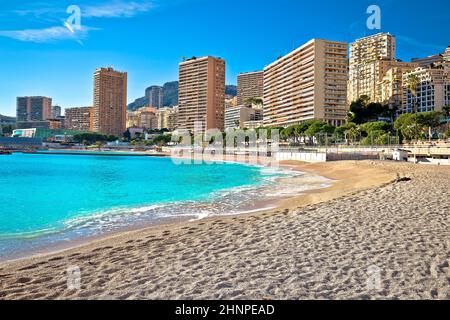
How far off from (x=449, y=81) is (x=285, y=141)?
61.4m

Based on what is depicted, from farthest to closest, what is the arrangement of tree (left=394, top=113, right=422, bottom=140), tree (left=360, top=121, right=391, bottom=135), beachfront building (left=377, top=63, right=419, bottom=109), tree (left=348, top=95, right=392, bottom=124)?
beachfront building (left=377, top=63, right=419, bottom=109)
tree (left=348, top=95, right=392, bottom=124)
tree (left=360, top=121, right=391, bottom=135)
tree (left=394, top=113, right=422, bottom=140)

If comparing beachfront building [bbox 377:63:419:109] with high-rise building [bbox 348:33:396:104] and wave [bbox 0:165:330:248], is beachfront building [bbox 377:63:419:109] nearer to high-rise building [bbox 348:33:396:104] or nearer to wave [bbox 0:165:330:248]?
high-rise building [bbox 348:33:396:104]

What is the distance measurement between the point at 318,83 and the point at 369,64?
45.9 metres

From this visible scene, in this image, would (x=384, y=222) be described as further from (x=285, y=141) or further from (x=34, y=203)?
(x=285, y=141)

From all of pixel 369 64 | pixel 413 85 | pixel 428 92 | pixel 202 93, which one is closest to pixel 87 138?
pixel 202 93

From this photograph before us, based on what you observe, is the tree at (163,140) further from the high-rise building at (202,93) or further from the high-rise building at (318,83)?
the high-rise building at (318,83)

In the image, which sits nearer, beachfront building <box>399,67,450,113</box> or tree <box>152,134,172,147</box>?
beachfront building <box>399,67,450,113</box>

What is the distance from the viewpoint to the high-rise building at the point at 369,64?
130 metres

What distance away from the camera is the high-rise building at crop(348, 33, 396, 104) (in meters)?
130

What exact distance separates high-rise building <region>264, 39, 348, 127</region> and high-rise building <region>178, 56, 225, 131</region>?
4283cm

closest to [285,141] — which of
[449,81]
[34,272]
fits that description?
[449,81]

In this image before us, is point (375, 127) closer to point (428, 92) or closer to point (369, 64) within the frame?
point (428, 92)

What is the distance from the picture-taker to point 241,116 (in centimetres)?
16175

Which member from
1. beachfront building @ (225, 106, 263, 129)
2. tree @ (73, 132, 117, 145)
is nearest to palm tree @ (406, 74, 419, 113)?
beachfront building @ (225, 106, 263, 129)
